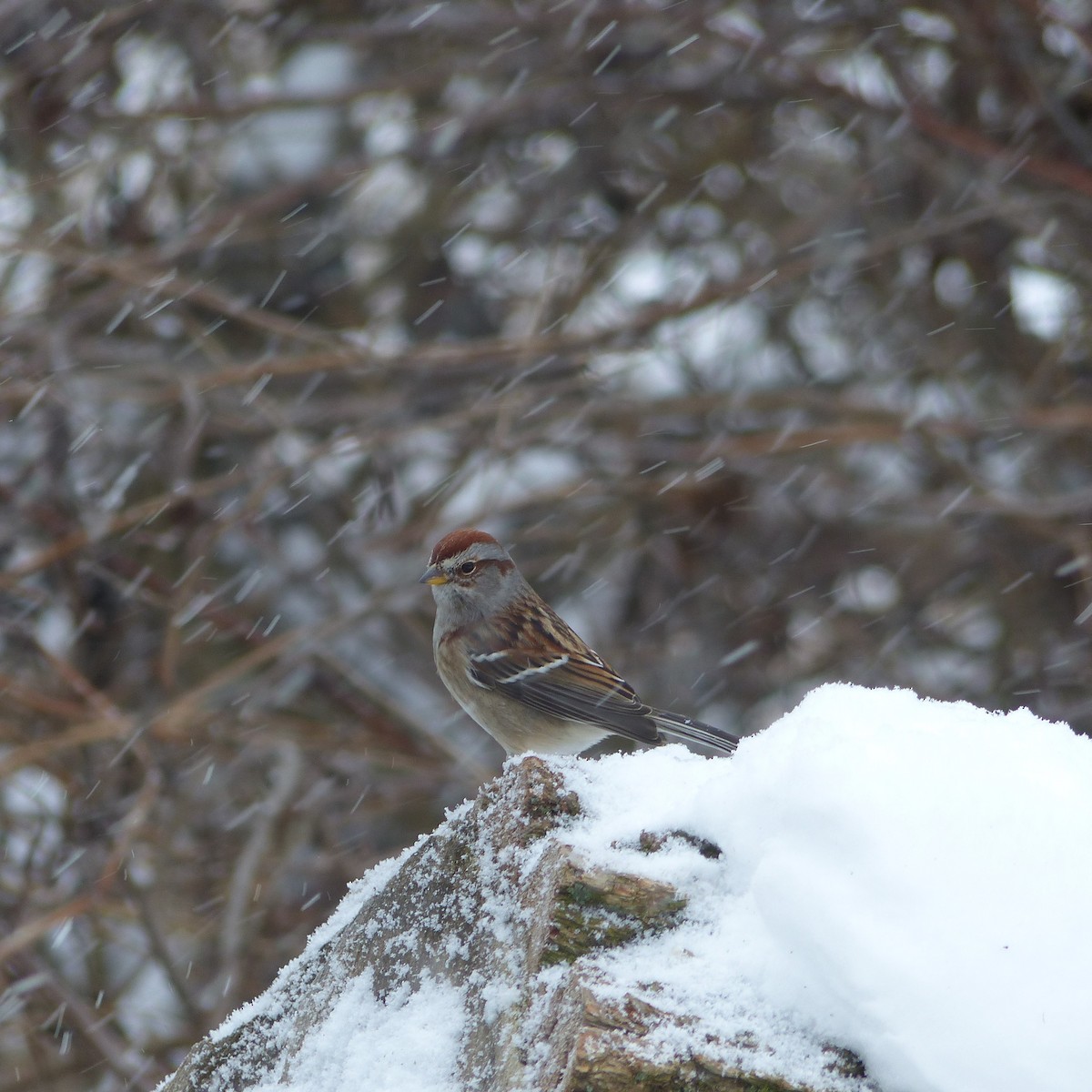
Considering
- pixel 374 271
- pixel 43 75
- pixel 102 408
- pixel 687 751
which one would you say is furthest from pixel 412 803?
pixel 43 75

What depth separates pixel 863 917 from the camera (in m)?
1.51

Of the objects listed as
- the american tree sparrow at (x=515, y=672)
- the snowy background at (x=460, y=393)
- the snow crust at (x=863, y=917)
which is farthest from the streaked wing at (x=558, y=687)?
the snow crust at (x=863, y=917)

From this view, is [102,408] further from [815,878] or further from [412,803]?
[815,878]

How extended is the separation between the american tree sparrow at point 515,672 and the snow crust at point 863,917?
202 cm

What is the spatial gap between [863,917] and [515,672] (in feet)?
8.46

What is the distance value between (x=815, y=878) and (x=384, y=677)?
4545 millimetres

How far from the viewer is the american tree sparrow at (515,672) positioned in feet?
13.0

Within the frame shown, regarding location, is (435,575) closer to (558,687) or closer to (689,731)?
(558,687)

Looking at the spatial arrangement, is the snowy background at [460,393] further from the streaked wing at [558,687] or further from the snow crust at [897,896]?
the snow crust at [897,896]

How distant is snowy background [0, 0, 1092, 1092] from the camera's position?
17.2 feet

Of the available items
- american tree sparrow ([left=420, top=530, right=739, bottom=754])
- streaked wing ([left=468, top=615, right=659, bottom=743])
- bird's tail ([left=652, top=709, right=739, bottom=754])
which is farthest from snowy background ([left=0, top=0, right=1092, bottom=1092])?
bird's tail ([left=652, top=709, right=739, bottom=754])

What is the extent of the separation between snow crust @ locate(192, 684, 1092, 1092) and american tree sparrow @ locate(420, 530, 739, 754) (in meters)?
2.02

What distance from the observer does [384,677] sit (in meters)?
5.98

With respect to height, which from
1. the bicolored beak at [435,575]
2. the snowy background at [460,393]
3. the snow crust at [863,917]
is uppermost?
the snow crust at [863,917]
